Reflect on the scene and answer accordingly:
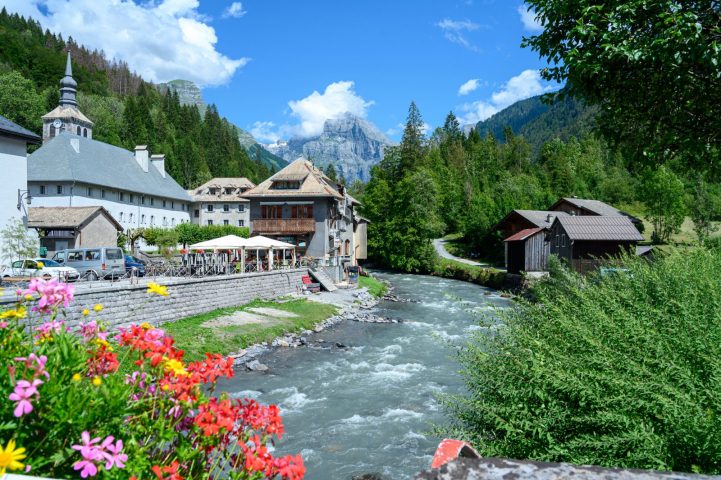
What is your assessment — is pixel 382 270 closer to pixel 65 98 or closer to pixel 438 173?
pixel 438 173

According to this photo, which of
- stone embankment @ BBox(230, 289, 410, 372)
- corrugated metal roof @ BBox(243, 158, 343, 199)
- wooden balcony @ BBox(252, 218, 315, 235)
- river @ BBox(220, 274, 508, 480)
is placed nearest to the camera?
river @ BBox(220, 274, 508, 480)

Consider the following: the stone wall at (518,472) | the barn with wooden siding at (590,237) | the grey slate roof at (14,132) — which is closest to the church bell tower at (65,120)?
the grey slate roof at (14,132)

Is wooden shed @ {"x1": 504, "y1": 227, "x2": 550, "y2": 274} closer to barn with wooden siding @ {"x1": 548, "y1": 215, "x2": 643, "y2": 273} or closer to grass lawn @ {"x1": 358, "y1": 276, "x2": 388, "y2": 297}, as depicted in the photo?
barn with wooden siding @ {"x1": 548, "y1": 215, "x2": 643, "y2": 273}

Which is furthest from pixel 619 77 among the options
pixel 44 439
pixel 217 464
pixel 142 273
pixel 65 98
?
pixel 65 98

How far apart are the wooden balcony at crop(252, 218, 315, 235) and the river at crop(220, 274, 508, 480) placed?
60.8 feet

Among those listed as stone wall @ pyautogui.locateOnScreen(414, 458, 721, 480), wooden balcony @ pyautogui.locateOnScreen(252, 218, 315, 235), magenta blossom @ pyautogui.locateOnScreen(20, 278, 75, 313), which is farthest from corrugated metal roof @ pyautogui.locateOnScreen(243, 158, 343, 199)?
stone wall @ pyautogui.locateOnScreen(414, 458, 721, 480)

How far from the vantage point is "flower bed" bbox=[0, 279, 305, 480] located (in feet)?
6.70

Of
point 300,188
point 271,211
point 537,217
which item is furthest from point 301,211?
point 537,217

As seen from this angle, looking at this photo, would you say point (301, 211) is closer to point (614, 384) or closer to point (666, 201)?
point (614, 384)

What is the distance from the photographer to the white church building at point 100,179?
147ft

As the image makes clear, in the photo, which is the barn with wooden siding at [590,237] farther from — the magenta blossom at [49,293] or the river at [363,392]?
the magenta blossom at [49,293]

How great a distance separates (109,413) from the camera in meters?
2.17

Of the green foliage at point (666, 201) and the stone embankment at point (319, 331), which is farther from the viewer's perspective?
the green foliage at point (666, 201)

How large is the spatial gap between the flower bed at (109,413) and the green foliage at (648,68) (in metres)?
8.25
